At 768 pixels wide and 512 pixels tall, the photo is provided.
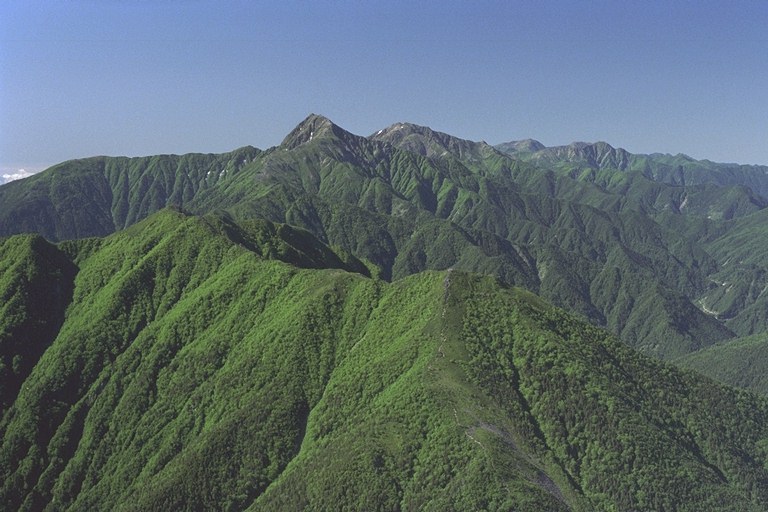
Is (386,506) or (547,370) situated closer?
(386,506)

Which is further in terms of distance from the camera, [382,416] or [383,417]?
[382,416]

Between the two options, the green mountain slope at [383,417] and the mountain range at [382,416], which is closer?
the green mountain slope at [383,417]

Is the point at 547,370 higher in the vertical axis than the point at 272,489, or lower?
higher

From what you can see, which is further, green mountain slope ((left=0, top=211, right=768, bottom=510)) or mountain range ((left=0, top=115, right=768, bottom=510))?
mountain range ((left=0, top=115, right=768, bottom=510))

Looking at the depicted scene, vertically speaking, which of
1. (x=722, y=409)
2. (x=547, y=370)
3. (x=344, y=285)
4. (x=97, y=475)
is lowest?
(x=97, y=475)

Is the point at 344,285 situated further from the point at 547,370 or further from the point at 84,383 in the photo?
the point at 84,383

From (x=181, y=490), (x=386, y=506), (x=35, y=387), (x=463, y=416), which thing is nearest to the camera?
(x=386, y=506)

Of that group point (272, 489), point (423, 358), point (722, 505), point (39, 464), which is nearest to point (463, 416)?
point (423, 358)

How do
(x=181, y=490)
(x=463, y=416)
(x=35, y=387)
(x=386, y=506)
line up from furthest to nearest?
(x=35, y=387) < (x=181, y=490) < (x=463, y=416) < (x=386, y=506)
